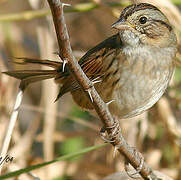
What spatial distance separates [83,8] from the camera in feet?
8.87

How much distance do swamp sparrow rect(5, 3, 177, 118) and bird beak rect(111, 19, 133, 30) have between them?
2 centimetres

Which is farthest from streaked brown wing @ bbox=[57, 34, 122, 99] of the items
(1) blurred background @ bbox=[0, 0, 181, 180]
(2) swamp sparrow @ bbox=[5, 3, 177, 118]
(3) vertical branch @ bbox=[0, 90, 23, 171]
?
(1) blurred background @ bbox=[0, 0, 181, 180]

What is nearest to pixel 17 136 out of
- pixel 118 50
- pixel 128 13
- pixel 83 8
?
pixel 83 8

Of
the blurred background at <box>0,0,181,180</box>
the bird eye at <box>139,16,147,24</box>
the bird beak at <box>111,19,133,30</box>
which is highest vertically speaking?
the bird eye at <box>139,16,147,24</box>

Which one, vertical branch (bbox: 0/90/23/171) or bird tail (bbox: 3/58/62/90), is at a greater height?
bird tail (bbox: 3/58/62/90)

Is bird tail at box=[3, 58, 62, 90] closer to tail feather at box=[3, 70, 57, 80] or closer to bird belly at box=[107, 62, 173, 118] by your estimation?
tail feather at box=[3, 70, 57, 80]

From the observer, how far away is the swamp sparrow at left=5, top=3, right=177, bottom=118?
2.12m

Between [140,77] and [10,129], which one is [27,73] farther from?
[140,77]

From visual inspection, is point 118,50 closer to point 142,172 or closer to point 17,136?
point 142,172

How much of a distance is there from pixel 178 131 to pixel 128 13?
1223 millimetres

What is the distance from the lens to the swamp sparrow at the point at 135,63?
2123mm

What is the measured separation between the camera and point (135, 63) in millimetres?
2168

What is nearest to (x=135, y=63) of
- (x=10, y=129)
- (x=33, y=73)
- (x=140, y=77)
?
(x=140, y=77)

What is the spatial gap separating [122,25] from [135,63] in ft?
0.76
